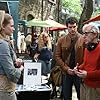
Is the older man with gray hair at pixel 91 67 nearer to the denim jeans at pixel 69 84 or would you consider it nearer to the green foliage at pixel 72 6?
the denim jeans at pixel 69 84

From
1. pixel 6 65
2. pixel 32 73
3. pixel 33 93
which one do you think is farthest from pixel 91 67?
pixel 33 93

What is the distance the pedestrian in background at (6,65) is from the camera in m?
4.16

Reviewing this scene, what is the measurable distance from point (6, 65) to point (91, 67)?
1098 mm

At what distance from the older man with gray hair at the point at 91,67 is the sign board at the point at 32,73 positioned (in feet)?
4.83

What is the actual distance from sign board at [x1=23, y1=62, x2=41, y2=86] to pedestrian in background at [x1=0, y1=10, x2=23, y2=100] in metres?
1.64

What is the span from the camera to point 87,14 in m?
14.6

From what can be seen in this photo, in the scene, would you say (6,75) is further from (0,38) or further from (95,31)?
(95,31)

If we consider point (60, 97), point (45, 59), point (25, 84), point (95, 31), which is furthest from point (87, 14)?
point (95, 31)

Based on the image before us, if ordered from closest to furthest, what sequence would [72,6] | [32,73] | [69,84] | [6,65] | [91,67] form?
[6,65]
[91,67]
[32,73]
[69,84]
[72,6]

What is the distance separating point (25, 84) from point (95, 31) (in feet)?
7.82

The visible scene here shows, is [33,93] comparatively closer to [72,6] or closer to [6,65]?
[6,65]

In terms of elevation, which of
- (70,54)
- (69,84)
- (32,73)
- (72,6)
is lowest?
(72,6)

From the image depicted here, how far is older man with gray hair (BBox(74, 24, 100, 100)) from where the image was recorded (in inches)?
181

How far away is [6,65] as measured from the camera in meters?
4.15
